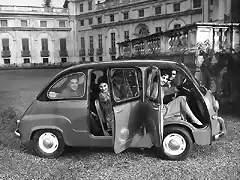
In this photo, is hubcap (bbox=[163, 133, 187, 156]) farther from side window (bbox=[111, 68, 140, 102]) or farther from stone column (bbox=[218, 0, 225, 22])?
stone column (bbox=[218, 0, 225, 22])

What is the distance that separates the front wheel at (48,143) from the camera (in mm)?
6051

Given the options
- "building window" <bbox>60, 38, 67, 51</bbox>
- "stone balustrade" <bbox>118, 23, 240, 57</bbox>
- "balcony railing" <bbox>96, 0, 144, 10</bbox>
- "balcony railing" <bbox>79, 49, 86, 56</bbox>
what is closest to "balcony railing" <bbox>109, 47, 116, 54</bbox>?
"balcony railing" <bbox>96, 0, 144, 10</bbox>

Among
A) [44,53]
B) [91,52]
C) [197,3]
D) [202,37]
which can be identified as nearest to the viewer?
[202,37]

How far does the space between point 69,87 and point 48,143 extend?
1.24 meters

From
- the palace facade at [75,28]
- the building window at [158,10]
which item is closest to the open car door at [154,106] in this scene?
the palace facade at [75,28]

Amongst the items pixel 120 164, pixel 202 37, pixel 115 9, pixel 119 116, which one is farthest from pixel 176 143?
pixel 115 9

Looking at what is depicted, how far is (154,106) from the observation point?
5242mm

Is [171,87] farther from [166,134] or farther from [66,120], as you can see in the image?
[66,120]

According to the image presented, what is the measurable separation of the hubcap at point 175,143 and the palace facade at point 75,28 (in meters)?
44.0

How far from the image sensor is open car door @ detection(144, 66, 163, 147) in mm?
5172

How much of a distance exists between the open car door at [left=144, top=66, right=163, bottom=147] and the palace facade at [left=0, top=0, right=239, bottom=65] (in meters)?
44.1

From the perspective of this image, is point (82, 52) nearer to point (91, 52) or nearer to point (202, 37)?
point (91, 52)

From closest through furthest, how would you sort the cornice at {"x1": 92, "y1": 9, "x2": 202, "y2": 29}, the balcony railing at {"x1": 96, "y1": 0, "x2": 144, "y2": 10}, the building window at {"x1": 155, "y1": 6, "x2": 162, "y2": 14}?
the cornice at {"x1": 92, "y1": 9, "x2": 202, "y2": 29} < the building window at {"x1": 155, "y1": 6, "x2": 162, "y2": 14} < the balcony railing at {"x1": 96, "y1": 0, "x2": 144, "y2": 10}

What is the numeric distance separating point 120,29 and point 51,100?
4932 centimetres
